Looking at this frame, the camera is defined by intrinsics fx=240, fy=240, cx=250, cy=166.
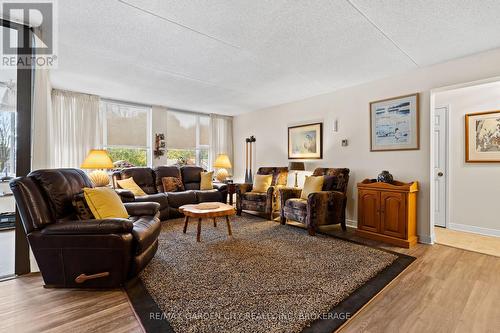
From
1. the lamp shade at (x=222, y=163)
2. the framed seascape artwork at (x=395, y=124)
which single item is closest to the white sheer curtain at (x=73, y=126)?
the lamp shade at (x=222, y=163)

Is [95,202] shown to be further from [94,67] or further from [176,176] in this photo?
[176,176]

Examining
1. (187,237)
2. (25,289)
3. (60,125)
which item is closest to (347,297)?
(187,237)

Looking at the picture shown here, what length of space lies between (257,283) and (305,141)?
3.31 metres

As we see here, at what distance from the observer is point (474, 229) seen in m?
3.65

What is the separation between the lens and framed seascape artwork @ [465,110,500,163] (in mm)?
3488

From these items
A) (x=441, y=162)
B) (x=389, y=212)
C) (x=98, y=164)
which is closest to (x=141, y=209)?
(x=98, y=164)

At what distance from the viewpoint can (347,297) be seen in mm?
1897

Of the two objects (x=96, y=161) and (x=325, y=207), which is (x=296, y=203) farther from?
(x=96, y=161)

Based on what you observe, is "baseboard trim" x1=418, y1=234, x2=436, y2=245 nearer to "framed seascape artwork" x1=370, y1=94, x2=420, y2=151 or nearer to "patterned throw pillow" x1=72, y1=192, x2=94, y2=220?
"framed seascape artwork" x1=370, y1=94, x2=420, y2=151

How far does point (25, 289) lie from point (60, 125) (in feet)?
10.9

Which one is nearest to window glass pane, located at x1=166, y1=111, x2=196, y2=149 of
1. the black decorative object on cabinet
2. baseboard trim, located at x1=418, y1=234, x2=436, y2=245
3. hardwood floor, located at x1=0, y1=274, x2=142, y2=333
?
hardwood floor, located at x1=0, y1=274, x2=142, y2=333

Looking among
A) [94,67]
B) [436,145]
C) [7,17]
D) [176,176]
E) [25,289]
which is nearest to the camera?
[25,289]

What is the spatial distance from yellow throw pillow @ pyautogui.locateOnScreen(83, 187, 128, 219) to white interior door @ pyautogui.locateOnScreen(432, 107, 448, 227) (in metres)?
4.59

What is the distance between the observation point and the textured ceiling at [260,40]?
2037 millimetres
